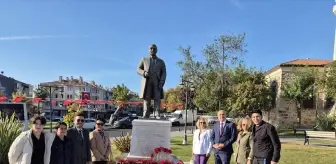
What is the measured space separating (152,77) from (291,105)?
1201 inches

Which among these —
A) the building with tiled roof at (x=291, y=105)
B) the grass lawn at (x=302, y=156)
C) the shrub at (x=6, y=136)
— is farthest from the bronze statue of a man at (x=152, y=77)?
the building with tiled roof at (x=291, y=105)

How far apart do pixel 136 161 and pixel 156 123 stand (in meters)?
1.11

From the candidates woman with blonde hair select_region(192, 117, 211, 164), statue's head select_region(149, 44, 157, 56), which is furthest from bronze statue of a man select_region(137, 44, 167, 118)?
woman with blonde hair select_region(192, 117, 211, 164)

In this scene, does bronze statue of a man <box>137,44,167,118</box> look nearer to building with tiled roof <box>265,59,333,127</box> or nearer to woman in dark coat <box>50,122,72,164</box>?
woman in dark coat <box>50,122,72,164</box>

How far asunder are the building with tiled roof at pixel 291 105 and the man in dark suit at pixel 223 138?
30352 mm

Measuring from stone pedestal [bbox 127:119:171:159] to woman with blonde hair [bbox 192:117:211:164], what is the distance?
1.07 metres

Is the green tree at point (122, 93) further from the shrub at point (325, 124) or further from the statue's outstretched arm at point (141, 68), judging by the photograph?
the statue's outstretched arm at point (141, 68)

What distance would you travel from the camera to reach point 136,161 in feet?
27.5

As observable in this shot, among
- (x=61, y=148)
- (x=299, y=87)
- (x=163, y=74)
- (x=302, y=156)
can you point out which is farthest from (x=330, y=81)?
(x=61, y=148)

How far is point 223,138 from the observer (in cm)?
828

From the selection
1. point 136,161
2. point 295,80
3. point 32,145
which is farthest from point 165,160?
point 295,80

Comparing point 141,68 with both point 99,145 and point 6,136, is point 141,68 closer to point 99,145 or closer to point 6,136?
point 99,145

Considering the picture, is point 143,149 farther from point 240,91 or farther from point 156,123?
point 240,91

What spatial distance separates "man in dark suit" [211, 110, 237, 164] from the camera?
8219mm
